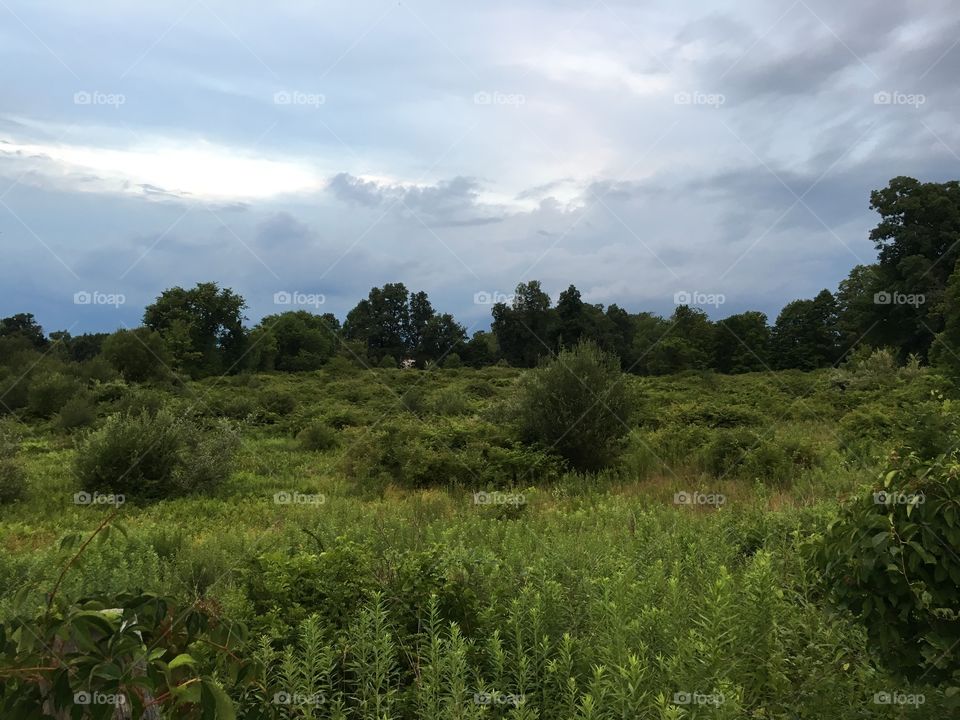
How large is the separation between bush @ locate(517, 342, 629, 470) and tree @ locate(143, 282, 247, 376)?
32.7 m

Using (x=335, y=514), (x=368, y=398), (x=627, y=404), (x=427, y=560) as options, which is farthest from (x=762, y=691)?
(x=368, y=398)

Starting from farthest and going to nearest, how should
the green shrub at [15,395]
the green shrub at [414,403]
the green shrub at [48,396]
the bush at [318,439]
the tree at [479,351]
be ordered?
the tree at [479,351]
the green shrub at [15,395]
the green shrub at [48,396]
the green shrub at [414,403]
the bush at [318,439]

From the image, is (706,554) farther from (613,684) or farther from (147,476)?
(147,476)

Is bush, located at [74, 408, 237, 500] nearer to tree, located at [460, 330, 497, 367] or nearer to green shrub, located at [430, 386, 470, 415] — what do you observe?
green shrub, located at [430, 386, 470, 415]

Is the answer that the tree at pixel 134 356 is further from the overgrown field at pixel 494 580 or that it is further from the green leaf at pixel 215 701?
the green leaf at pixel 215 701

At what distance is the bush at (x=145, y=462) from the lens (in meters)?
12.0

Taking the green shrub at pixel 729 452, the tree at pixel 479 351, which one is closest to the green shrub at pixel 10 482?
the green shrub at pixel 729 452

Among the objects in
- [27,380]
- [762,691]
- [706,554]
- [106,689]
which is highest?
[27,380]

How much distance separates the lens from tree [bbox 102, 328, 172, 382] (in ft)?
103

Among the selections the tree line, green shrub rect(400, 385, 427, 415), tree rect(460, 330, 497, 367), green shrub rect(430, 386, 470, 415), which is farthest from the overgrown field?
tree rect(460, 330, 497, 367)

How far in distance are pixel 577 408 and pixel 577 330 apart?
4076 cm

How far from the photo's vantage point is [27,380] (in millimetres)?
27406

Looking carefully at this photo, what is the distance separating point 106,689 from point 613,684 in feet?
7.03

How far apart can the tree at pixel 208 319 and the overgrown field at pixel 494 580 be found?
31.3 m
